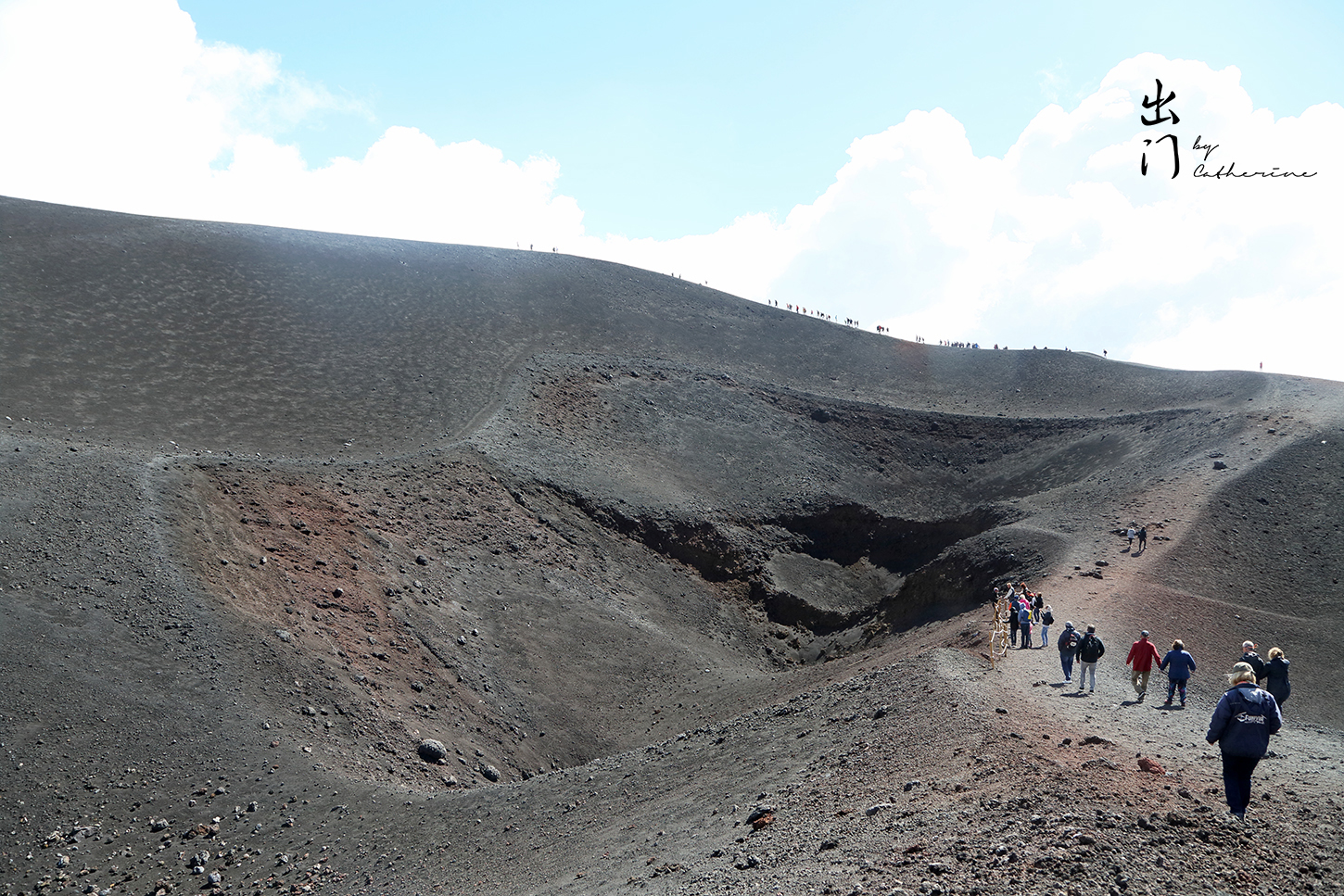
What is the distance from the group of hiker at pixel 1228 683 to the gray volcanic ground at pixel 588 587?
45 centimetres

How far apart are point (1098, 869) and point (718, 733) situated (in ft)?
31.3

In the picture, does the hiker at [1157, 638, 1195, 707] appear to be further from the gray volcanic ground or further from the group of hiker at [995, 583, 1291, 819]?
the gray volcanic ground

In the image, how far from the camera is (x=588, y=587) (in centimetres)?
2781

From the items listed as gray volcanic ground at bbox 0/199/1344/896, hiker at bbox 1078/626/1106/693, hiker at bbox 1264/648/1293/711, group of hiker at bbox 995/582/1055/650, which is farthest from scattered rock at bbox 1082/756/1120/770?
group of hiker at bbox 995/582/1055/650

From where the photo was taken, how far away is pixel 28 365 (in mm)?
A: 29359

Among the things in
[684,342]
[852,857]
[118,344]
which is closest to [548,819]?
[852,857]

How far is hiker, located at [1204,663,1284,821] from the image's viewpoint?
8094mm

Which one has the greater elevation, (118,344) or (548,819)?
(118,344)

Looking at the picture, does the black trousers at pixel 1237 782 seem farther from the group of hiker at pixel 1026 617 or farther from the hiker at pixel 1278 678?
the group of hiker at pixel 1026 617

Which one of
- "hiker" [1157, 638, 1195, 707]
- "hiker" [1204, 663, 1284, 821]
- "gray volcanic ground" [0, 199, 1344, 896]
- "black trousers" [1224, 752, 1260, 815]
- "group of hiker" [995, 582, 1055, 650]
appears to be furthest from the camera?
"group of hiker" [995, 582, 1055, 650]

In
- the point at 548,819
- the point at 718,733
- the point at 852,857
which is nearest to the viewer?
the point at 852,857

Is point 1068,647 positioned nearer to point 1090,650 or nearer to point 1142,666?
point 1090,650

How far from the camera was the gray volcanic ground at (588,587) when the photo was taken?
10.9 metres

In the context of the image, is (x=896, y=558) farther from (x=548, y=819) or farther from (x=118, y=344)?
(x=118, y=344)
